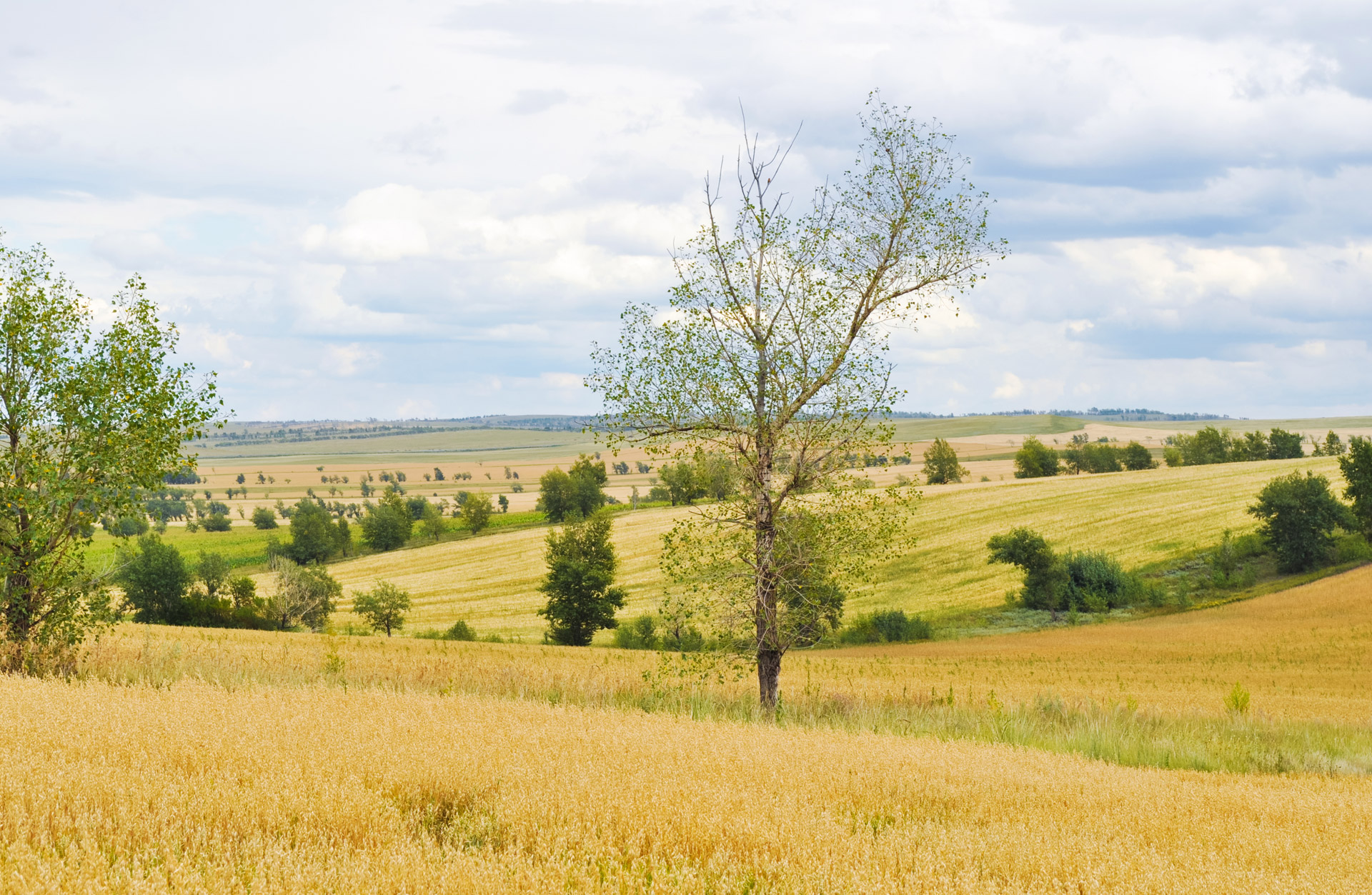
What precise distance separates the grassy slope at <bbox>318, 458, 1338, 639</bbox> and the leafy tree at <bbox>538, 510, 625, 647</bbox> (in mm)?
4750

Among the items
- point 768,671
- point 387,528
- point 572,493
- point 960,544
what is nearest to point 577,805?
point 768,671

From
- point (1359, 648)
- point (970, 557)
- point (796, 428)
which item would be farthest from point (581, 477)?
point (796, 428)

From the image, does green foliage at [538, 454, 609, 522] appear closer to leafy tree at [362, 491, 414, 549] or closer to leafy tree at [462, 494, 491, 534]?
leafy tree at [462, 494, 491, 534]

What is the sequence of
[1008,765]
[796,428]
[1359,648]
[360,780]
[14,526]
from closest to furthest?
[360,780], [1008,765], [14,526], [796,428], [1359,648]

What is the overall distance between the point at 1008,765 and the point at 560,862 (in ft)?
20.7

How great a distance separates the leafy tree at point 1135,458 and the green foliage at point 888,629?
7735 centimetres

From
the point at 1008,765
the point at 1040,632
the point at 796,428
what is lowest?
the point at 1040,632

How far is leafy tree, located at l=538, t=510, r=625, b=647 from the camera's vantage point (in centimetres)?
6109

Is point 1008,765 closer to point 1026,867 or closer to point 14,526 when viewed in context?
point 1026,867

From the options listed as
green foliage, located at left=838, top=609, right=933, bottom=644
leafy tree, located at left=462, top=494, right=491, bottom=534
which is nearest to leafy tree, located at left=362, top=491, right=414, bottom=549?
leafy tree, located at left=462, top=494, right=491, bottom=534

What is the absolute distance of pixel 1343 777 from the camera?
42.8 feet

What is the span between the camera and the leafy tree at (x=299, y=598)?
67938 millimetres

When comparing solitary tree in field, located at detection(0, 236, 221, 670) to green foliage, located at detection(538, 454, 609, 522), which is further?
green foliage, located at detection(538, 454, 609, 522)

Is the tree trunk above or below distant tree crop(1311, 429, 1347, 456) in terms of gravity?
below
